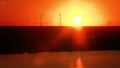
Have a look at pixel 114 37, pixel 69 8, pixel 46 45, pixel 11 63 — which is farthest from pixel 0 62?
pixel 114 37

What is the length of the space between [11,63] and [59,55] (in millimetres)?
491

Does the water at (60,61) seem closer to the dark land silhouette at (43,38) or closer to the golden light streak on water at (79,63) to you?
the golden light streak on water at (79,63)

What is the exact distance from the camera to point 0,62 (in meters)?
2.14

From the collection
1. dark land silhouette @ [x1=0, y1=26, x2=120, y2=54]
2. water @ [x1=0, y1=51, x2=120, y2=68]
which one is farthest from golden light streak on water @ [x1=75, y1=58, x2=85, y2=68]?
dark land silhouette @ [x1=0, y1=26, x2=120, y2=54]

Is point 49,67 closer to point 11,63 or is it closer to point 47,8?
point 11,63

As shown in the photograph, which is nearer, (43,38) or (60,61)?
(60,61)

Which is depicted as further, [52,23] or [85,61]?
[52,23]

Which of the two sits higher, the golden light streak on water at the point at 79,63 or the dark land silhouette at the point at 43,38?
the dark land silhouette at the point at 43,38

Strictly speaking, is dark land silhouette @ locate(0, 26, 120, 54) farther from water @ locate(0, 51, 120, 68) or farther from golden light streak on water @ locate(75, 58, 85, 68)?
golden light streak on water @ locate(75, 58, 85, 68)

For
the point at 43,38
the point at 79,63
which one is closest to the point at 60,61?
the point at 79,63

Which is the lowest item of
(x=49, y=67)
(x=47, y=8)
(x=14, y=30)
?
(x=49, y=67)

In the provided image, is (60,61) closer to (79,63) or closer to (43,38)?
(79,63)

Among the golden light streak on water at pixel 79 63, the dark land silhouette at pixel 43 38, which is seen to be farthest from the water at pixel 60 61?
the dark land silhouette at pixel 43 38

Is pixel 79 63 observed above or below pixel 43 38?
below
